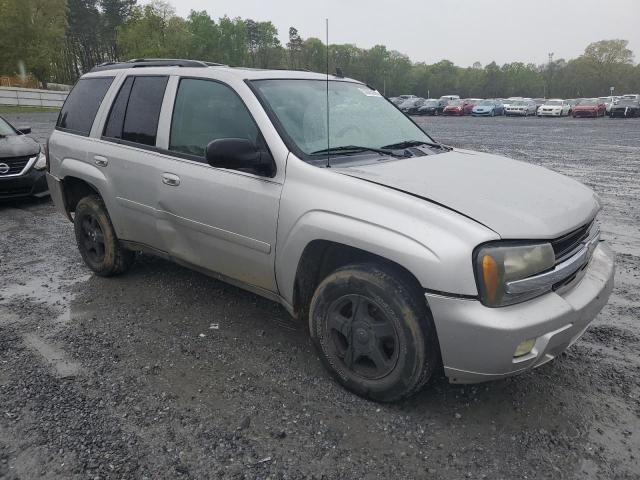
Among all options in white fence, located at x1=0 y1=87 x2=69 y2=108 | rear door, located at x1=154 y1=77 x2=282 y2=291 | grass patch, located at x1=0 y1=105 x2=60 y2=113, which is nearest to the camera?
rear door, located at x1=154 y1=77 x2=282 y2=291

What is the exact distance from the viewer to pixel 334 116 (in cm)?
366

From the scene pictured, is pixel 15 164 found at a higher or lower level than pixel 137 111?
lower

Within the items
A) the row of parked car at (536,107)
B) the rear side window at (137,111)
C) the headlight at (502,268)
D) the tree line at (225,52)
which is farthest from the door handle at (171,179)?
the row of parked car at (536,107)

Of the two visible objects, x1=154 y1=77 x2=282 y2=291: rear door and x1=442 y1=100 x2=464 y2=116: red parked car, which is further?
x1=442 y1=100 x2=464 y2=116: red parked car

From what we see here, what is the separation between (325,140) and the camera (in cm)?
342

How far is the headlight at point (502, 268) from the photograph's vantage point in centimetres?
245

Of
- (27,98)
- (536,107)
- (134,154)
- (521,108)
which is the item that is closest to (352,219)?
(134,154)

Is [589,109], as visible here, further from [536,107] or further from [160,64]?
[160,64]

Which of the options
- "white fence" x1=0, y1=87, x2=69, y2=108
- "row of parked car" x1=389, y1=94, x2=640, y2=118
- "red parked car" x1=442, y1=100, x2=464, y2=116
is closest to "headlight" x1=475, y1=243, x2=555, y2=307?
"row of parked car" x1=389, y1=94, x2=640, y2=118

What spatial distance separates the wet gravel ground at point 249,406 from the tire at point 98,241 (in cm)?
37

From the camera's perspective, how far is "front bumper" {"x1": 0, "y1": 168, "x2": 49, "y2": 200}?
7.80m

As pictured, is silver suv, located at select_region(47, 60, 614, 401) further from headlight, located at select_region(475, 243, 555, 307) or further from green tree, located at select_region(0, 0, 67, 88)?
green tree, located at select_region(0, 0, 67, 88)

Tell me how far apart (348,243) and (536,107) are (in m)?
46.6

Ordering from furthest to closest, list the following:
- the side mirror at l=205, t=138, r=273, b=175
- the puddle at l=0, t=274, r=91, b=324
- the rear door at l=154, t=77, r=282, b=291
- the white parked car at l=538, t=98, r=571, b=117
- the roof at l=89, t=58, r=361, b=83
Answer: the white parked car at l=538, t=98, r=571, b=117 < the puddle at l=0, t=274, r=91, b=324 < the roof at l=89, t=58, r=361, b=83 < the rear door at l=154, t=77, r=282, b=291 < the side mirror at l=205, t=138, r=273, b=175
